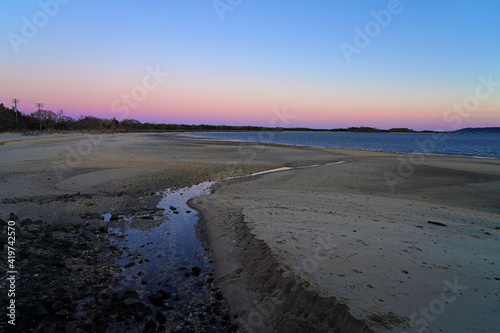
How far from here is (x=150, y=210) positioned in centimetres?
1077

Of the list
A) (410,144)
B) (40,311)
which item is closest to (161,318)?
(40,311)

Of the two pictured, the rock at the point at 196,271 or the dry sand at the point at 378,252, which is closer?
the dry sand at the point at 378,252

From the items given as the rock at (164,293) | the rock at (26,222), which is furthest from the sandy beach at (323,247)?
the rock at (164,293)

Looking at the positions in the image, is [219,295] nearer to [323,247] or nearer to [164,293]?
[164,293]

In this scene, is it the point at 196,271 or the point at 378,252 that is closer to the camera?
the point at 378,252

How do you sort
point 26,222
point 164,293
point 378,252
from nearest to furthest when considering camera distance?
point 164,293
point 378,252
point 26,222

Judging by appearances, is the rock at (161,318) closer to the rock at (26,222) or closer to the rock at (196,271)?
the rock at (196,271)

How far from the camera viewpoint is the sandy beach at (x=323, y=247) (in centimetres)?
410

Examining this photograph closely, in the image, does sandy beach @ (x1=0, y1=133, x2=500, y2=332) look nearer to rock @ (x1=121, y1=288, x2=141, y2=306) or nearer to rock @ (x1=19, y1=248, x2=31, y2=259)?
rock @ (x1=19, y1=248, x2=31, y2=259)

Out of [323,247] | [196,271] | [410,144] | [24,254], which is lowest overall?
[196,271]

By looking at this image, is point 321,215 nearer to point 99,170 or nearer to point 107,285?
point 107,285

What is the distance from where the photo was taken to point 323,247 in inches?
248

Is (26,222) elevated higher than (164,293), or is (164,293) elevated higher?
(26,222)

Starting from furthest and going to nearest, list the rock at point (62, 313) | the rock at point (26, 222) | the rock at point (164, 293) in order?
the rock at point (26, 222) < the rock at point (164, 293) < the rock at point (62, 313)
